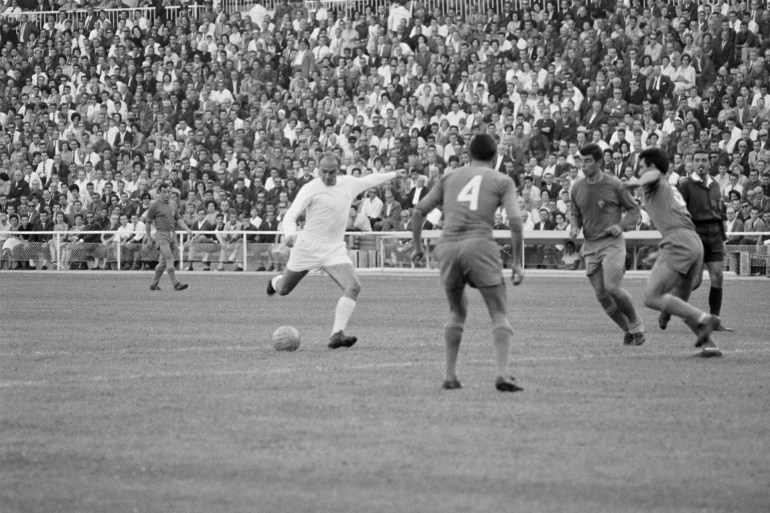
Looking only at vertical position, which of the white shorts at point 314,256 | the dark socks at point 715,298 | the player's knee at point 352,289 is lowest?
the dark socks at point 715,298

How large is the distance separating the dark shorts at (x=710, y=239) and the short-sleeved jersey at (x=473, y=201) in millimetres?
6097

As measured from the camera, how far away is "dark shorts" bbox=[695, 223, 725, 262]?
642 inches

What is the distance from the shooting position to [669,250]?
13578 millimetres

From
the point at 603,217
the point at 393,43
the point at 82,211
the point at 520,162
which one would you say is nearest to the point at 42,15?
the point at 82,211

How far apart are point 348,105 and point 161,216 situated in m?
9.85

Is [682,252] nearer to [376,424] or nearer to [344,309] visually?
[344,309]

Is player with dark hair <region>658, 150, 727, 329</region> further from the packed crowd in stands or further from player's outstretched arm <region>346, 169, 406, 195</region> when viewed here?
the packed crowd in stands

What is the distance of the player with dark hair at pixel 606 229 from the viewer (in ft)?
48.6

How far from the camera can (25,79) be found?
45.6 m

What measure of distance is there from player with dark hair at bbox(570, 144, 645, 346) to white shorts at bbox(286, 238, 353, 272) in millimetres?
2455

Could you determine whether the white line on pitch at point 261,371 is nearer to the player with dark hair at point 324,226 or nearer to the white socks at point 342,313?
the white socks at point 342,313

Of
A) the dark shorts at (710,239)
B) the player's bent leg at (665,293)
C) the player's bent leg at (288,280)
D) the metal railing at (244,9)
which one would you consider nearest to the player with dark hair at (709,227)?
the dark shorts at (710,239)

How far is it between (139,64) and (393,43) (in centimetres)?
947

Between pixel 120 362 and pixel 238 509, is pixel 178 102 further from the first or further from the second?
pixel 238 509
